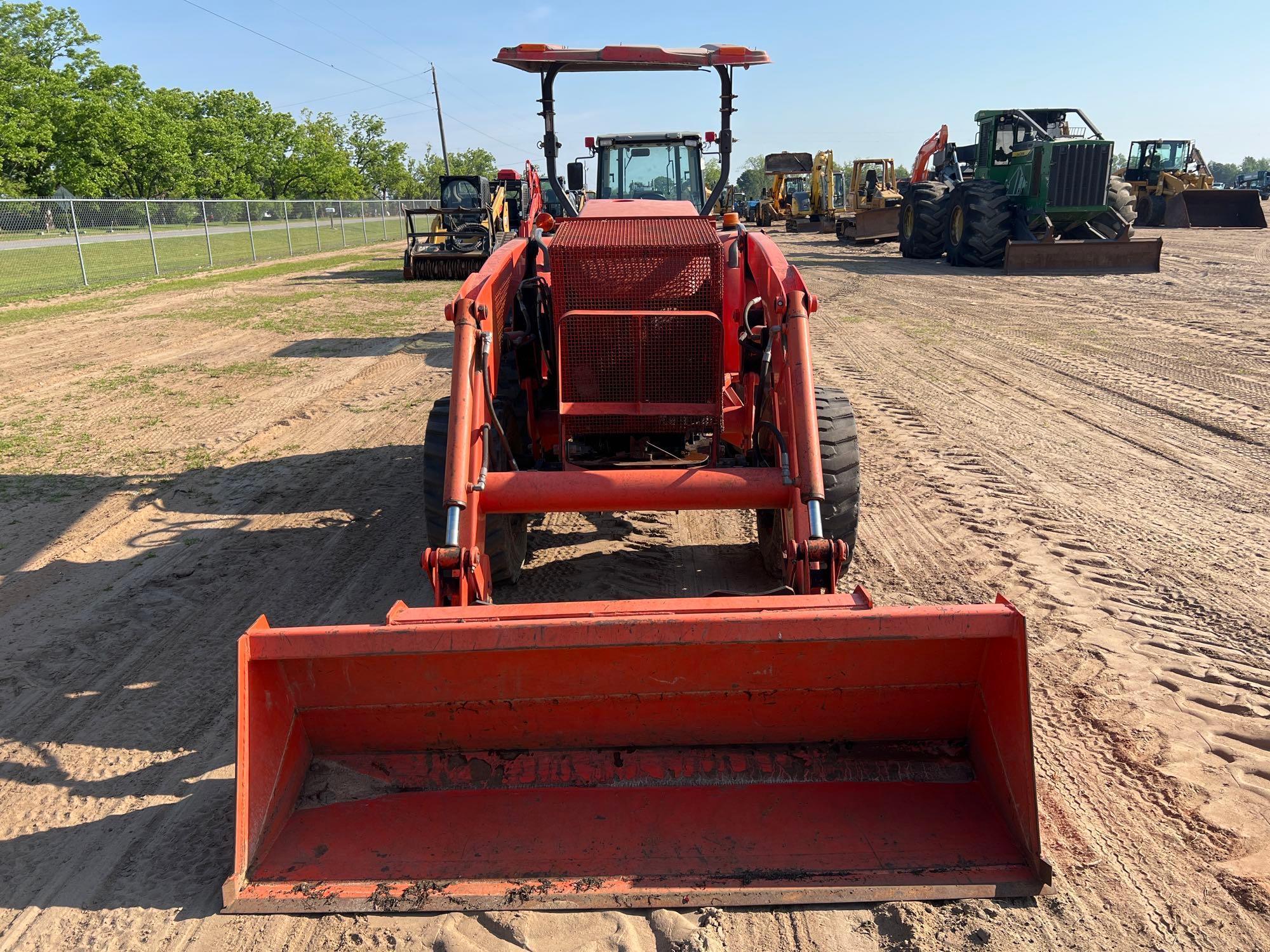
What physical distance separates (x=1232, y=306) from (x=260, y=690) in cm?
1433

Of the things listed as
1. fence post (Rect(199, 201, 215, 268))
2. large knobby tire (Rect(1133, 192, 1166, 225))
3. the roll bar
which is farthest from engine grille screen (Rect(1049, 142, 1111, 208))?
fence post (Rect(199, 201, 215, 268))

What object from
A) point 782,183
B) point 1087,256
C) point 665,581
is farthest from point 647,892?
point 782,183

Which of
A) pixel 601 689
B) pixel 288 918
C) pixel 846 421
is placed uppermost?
pixel 846 421

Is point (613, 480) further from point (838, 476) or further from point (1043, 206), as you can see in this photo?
point (1043, 206)

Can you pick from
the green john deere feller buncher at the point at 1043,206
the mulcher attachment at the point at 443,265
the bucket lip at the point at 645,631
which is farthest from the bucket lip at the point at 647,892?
the mulcher attachment at the point at 443,265

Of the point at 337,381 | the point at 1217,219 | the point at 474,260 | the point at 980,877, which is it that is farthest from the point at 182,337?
the point at 1217,219

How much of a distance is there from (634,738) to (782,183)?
38061 mm

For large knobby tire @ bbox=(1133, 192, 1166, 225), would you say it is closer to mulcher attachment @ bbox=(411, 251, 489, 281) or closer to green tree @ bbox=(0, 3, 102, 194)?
mulcher attachment @ bbox=(411, 251, 489, 281)

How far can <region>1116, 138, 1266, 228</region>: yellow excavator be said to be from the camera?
92.8 feet

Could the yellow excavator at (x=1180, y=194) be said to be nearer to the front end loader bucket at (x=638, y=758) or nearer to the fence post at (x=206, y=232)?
the fence post at (x=206, y=232)

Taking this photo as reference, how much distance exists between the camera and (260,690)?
9.15 feet

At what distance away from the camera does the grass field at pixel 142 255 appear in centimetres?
1977

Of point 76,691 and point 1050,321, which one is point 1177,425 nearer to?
point 1050,321

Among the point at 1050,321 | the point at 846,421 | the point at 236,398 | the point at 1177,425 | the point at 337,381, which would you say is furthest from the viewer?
the point at 1050,321
